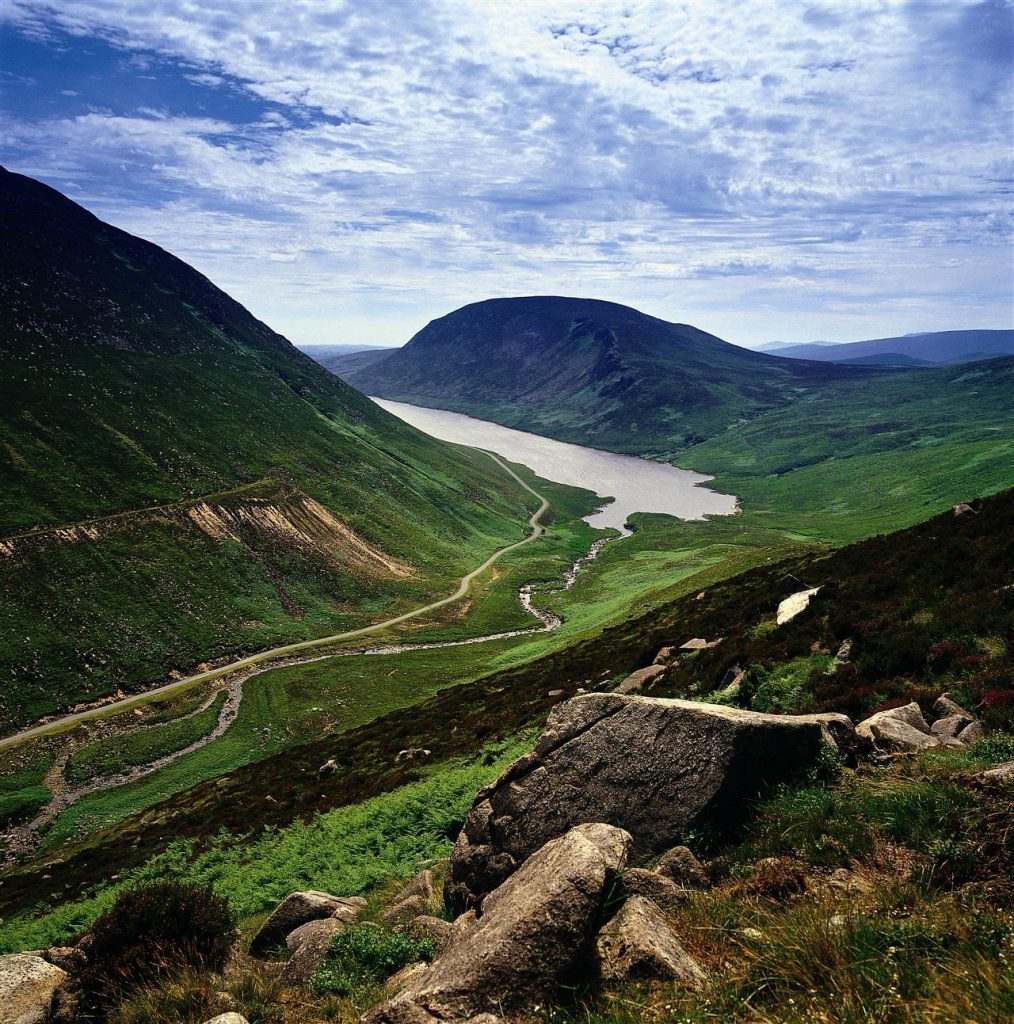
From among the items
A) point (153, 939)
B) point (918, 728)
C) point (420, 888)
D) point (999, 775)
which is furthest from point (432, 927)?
point (918, 728)

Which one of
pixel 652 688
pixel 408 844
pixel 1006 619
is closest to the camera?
pixel 1006 619

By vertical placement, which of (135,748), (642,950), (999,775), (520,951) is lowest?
(135,748)

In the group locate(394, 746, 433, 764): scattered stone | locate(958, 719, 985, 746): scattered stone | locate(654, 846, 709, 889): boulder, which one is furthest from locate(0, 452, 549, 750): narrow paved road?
locate(958, 719, 985, 746): scattered stone

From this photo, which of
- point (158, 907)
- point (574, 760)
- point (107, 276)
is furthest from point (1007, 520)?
point (107, 276)

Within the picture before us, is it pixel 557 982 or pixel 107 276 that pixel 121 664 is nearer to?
pixel 557 982

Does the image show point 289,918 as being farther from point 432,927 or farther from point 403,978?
point 403,978

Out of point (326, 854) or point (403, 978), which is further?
point (326, 854)

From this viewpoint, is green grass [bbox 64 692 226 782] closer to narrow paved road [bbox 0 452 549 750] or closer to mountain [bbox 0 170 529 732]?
narrow paved road [bbox 0 452 549 750]
